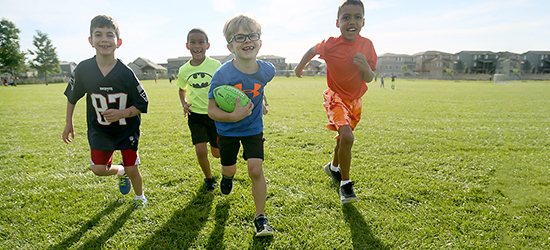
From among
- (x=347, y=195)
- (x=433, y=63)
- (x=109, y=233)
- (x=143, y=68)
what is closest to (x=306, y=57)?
(x=347, y=195)

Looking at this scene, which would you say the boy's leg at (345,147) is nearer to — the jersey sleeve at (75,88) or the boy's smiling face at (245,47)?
Result: the boy's smiling face at (245,47)

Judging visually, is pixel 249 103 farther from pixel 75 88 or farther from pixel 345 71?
pixel 75 88

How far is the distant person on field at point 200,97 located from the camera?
3.70 m

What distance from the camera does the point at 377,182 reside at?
3.91m

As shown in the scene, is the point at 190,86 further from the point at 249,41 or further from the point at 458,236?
the point at 458,236

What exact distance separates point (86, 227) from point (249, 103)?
224cm

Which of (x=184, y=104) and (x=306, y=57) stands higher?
(x=306, y=57)

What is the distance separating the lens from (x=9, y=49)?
173 feet

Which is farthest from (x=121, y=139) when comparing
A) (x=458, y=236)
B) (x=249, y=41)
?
(x=458, y=236)

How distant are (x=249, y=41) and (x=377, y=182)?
8.97 feet

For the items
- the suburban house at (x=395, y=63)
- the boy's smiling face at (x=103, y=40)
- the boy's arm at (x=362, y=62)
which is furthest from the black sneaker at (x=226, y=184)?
the suburban house at (x=395, y=63)

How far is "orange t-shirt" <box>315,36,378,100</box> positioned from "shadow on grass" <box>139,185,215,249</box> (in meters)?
2.39

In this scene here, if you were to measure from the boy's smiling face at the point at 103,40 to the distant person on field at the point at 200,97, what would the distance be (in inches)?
38.4

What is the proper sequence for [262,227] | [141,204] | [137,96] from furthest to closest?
[141,204] → [137,96] → [262,227]
